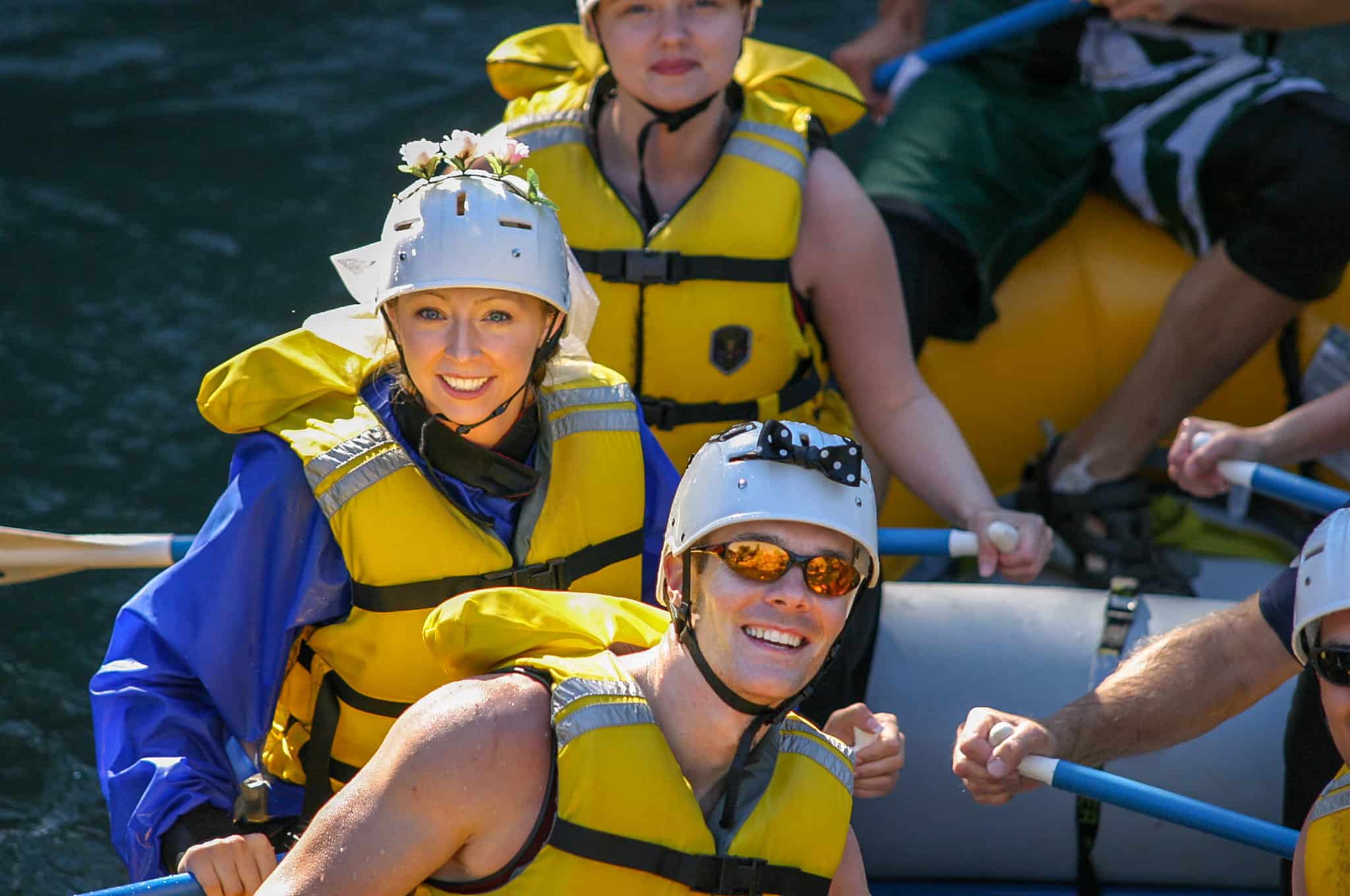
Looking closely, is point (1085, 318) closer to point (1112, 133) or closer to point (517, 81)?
point (1112, 133)

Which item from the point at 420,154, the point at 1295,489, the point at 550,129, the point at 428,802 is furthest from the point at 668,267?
the point at 428,802

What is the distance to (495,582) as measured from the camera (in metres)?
2.93

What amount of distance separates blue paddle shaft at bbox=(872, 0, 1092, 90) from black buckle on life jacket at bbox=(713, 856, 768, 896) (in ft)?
10.3

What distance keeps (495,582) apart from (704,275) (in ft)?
3.53

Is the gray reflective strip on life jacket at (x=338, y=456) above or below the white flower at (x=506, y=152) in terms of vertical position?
below

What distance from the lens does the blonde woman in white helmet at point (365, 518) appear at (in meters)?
2.82

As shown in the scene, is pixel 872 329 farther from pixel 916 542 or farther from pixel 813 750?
pixel 813 750

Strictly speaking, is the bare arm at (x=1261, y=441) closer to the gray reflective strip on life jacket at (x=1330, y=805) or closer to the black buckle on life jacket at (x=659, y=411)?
the black buckle on life jacket at (x=659, y=411)

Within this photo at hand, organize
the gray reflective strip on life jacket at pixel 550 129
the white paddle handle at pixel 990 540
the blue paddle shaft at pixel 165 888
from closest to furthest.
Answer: the blue paddle shaft at pixel 165 888
the white paddle handle at pixel 990 540
the gray reflective strip on life jacket at pixel 550 129

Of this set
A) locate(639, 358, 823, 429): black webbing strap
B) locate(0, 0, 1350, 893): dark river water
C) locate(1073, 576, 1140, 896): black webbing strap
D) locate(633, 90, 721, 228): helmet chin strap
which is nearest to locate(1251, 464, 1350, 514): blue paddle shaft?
locate(1073, 576, 1140, 896): black webbing strap

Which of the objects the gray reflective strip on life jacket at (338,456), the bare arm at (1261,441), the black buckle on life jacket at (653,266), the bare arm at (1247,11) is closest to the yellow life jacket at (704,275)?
the black buckle on life jacket at (653,266)

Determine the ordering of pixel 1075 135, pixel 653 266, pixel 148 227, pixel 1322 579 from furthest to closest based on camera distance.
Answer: pixel 148 227, pixel 1075 135, pixel 653 266, pixel 1322 579

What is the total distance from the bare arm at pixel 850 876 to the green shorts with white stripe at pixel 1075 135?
2.17m

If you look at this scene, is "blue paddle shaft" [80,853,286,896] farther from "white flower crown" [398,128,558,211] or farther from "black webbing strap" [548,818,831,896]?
"white flower crown" [398,128,558,211]
